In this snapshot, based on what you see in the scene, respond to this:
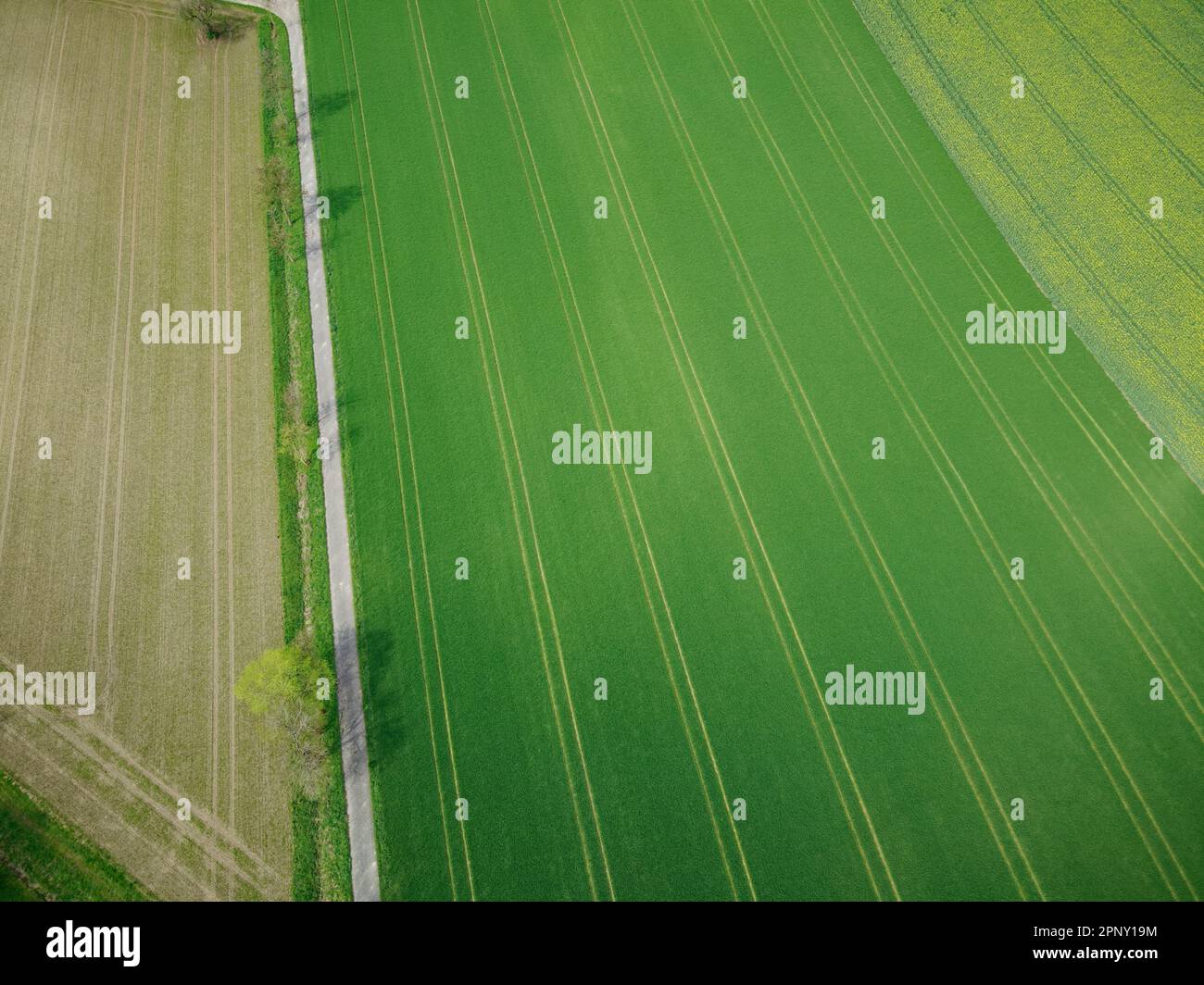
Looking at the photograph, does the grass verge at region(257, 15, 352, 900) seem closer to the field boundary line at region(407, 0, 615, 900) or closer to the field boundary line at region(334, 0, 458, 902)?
the field boundary line at region(334, 0, 458, 902)

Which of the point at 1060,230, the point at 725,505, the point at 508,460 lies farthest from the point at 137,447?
the point at 1060,230

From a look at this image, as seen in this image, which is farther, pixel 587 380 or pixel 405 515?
pixel 587 380

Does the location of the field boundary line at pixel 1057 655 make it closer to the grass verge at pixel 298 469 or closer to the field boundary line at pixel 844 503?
the field boundary line at pixel 844 503

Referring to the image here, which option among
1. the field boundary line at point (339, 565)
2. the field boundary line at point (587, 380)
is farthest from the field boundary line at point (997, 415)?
the field boundary line at point (339, 565)

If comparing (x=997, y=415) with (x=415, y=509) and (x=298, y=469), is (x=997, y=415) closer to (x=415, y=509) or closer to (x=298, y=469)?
(x=415, y=509)

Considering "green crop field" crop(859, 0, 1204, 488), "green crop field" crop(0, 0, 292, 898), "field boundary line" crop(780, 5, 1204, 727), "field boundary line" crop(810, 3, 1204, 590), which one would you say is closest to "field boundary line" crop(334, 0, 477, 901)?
"green crop field" crop(0, 0, 292, 898)
